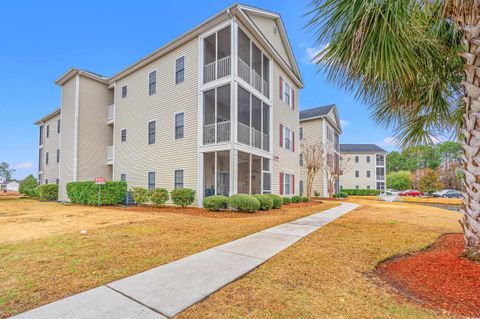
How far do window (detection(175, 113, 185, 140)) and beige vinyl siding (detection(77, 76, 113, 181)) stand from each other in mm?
8594

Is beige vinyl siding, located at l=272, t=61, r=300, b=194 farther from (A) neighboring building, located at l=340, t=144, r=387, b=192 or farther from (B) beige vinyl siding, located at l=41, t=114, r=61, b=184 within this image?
(A) neighboring building, located at l=340, t=144, r=387, b=192

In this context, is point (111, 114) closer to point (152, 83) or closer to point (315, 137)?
point (152, 83)

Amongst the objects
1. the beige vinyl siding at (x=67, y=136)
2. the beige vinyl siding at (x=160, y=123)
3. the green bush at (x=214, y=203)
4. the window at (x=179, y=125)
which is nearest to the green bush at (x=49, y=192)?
the beige vinyl siding at (x=67, y=136)

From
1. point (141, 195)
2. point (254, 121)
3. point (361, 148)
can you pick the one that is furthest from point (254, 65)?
point (361, 148)

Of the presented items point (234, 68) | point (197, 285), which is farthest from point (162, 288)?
point (234, 68)

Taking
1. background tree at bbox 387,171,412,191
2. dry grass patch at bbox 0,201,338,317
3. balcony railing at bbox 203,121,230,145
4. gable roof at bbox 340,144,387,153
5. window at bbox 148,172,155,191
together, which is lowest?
background tree at bbox 387,171,412,191

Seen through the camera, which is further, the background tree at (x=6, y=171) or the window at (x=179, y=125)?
the background tree at (x=6, y=171)

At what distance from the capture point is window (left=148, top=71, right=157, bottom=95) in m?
15.9

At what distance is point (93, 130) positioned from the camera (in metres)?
18.6

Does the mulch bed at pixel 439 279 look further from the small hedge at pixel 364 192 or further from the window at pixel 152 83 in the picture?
the small hedge at pixel 364 192

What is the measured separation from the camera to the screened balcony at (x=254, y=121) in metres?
12.9

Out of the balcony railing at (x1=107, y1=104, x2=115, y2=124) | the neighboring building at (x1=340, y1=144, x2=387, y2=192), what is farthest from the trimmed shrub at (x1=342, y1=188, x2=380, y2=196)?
the balcony railing at (x1=107, y1=104, x2=115, y2=124)

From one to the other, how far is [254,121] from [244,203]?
7295mm

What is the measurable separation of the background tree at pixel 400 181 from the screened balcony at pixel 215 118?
172 ft
